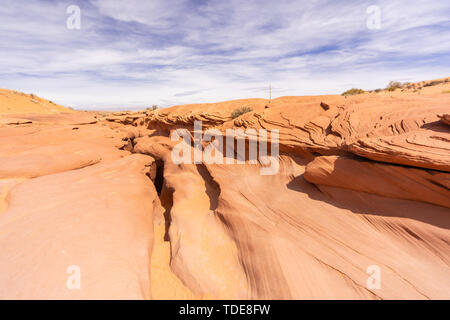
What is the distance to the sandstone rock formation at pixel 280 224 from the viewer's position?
2588 millimetres

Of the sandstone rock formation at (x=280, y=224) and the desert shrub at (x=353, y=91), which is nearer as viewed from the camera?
the sandstone rock formation at (x=280, y=224)

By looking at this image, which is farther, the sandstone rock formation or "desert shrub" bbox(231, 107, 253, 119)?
"desert shrub" bbox(231, 107, 253, 119)

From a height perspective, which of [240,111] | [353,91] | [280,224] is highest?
[353,91]

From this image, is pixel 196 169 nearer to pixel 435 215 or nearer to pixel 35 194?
pixel 35 194

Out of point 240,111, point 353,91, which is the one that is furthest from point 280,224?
point 353,91

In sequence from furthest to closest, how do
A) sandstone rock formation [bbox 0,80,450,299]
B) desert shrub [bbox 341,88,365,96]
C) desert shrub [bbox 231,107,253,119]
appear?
desert shrub [bbox 341,88,365,96] < desert shrub [bbox 231,107,253,119] < sandstone rock formation [bbox 0,80,450,299]

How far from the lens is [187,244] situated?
3.75 metres

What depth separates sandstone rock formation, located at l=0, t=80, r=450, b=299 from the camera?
2588 mm

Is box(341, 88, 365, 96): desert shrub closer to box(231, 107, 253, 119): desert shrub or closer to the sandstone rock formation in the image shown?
the sandstone rock formation

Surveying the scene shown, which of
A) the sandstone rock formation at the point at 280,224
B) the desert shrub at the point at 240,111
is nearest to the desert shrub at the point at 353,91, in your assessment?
the sandstone rock formation at the point at 280,224

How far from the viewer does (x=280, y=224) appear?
12.0 feet

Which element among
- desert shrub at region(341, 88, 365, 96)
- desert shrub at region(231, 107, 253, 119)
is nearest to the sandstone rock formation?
desert shrub at region(231, 107, 253, 119)

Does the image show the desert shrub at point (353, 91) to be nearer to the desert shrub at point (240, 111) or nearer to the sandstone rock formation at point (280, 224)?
the sandstone rock formation at point (280, 224)

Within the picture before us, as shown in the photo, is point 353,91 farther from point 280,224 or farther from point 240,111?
point 280,224
